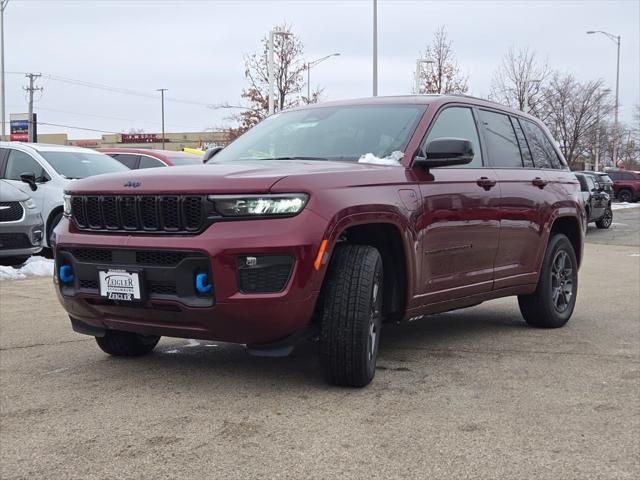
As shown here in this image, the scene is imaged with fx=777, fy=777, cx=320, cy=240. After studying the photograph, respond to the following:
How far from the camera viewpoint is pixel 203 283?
396 cm

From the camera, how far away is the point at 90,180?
4461 mm

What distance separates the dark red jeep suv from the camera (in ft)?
12.9

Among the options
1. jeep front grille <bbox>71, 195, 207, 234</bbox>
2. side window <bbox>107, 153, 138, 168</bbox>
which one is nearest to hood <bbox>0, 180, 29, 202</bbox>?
side window <bbox>107, 153, 138, 168</bbox>

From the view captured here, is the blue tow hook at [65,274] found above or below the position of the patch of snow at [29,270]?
above

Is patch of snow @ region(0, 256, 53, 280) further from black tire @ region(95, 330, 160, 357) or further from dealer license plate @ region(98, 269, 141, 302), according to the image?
dealer license plate @ region(98, 269, 141, 302)

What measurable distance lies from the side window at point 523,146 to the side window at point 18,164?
7.86 metres

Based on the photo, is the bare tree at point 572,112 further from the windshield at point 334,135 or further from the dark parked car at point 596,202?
the windshield at point 334,135

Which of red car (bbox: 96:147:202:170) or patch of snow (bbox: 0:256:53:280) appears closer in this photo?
patch of snow (bbox: 0:256:53:280)

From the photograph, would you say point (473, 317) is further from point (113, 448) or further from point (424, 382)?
point (113, 448)

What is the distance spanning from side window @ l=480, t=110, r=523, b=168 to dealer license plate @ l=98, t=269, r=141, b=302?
300 centimetres

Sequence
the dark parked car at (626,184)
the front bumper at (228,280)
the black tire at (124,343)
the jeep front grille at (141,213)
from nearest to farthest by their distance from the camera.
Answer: the front bumper at (228,280), the jeep front grille at (141,213), the black tire at (124,343), the dark parked car at (626,184)

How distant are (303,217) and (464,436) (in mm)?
1319

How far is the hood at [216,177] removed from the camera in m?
3.95

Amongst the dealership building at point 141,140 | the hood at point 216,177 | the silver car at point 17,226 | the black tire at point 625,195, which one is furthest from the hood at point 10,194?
the dealership building at point 141,140
